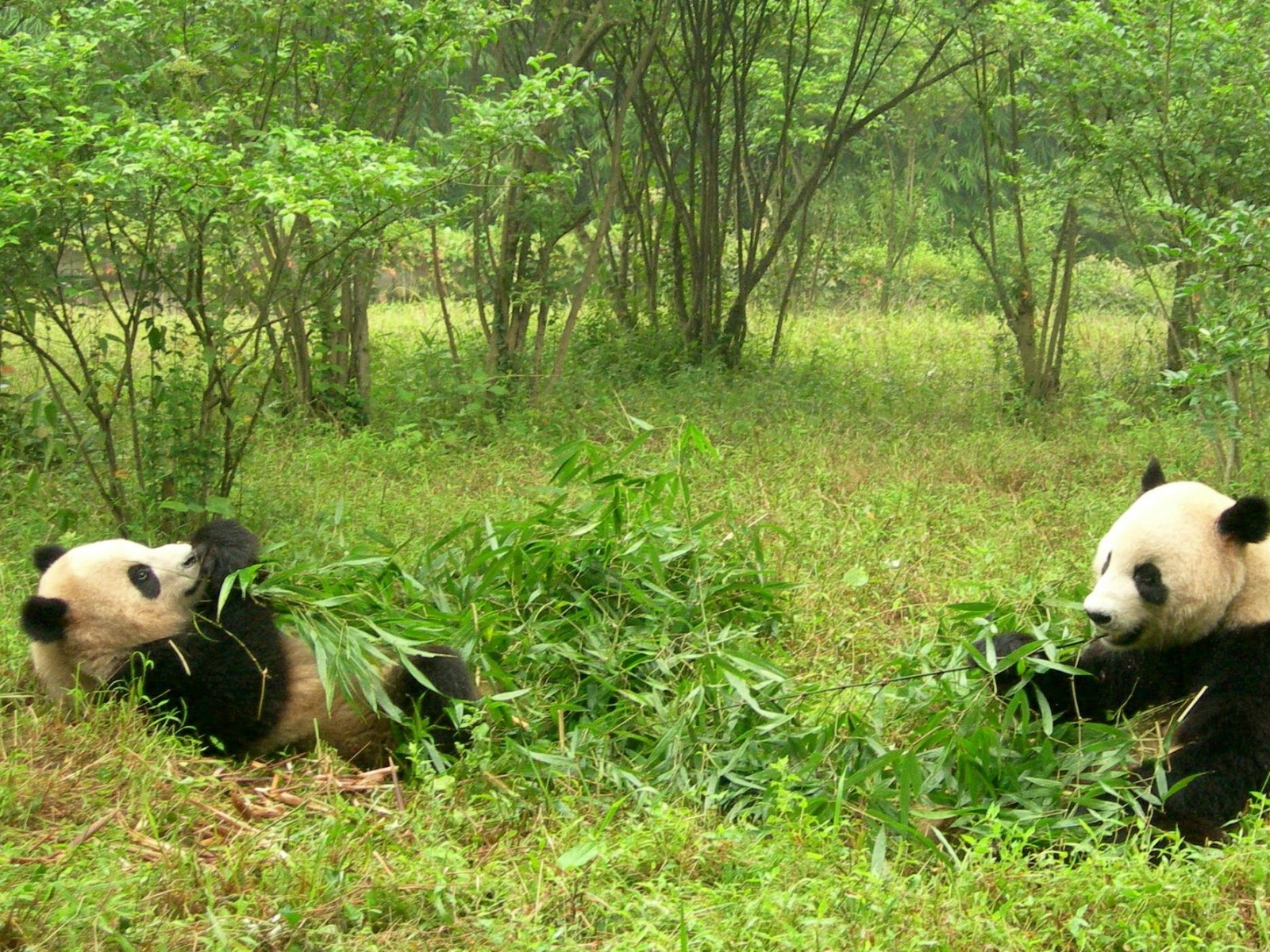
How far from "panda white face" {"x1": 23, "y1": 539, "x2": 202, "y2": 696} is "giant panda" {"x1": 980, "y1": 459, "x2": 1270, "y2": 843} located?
8.81 ft

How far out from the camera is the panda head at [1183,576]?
11.2ft

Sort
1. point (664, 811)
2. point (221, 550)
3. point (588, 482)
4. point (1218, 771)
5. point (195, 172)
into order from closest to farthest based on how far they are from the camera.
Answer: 1. point (664, 811)
2. point (1218, 771)
3. point (221, 550)
4. point (195, 172)
5. point (588, 482)

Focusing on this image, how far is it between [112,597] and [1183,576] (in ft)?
9.94

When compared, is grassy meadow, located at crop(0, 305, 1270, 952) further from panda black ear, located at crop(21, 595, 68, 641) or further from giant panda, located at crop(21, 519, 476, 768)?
panda black ear, located at crop(21, 595, 68, 641)

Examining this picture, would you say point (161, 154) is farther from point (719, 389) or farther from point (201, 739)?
point (719, 389)

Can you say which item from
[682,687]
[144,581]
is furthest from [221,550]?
[682,687]

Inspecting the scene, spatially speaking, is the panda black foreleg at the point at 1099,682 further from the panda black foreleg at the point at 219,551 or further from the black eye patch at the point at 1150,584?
the panda black foreleg at the point at 219,551

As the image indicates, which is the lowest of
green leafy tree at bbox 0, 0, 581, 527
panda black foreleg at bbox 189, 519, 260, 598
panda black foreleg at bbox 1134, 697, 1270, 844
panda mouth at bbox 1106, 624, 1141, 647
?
panda black foreleg at bbox 1134, 697, 1270, 844

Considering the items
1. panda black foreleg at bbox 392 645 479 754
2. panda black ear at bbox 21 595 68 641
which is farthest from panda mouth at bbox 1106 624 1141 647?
panda black ear at bbox 21 595 68 641

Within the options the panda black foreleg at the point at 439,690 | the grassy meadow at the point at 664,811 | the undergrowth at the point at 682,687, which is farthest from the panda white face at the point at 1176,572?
the panda black foreleg at the point at 439,690

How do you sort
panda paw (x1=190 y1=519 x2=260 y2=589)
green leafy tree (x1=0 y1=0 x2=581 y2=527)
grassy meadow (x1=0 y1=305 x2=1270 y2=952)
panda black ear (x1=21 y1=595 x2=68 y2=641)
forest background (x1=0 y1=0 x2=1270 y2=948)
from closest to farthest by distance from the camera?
grassy meadow (x1=0 y1=305 x2=1270 y2=952), forest background (x1=0 y1=0 x2=1270 y2=948), panda black ear (x1=21 y1=595 x2=68 y2=641), panda paw (x1=190 y1=519 x2=260 y2=589), green leafy tree (x1=0 y1=0 x2=581 y2=527)

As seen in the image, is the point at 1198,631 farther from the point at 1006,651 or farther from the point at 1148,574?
the point at 1006,651

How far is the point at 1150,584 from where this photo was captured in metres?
3.45

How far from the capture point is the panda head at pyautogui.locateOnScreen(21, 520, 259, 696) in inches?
145
